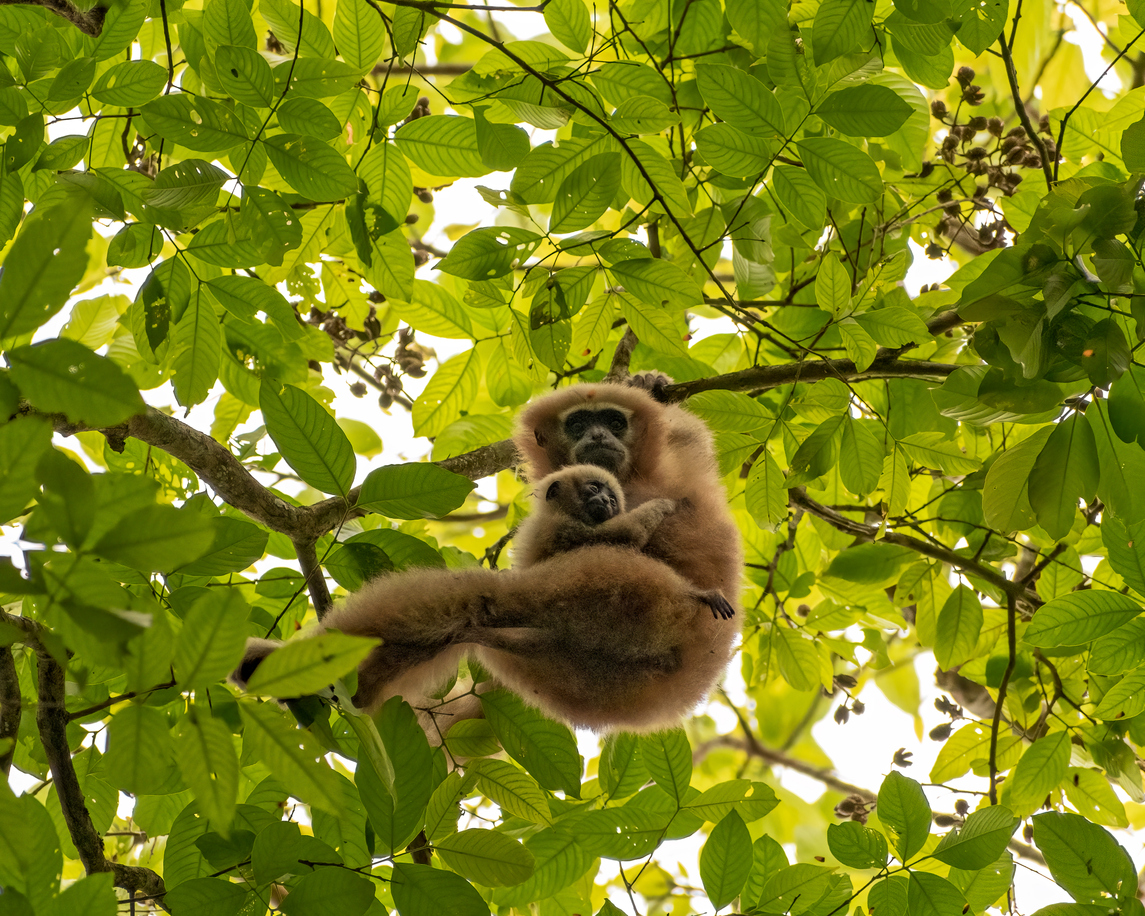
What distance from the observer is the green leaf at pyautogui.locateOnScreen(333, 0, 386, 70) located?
290 centimetres

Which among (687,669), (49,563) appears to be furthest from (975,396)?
(49,563)

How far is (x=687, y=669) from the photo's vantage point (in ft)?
9.45

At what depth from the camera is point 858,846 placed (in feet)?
8.14

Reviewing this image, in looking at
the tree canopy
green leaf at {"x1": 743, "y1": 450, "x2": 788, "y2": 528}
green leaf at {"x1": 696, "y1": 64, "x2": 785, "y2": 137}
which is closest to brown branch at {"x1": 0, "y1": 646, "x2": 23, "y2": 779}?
the tree canopy

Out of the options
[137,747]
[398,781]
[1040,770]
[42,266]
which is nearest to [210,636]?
[137,747]

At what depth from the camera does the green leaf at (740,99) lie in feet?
9.07

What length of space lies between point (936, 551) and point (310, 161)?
114 inches

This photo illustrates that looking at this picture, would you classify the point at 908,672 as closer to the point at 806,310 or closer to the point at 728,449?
the point at 806,310

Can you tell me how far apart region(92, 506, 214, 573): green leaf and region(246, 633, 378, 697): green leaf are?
21 centimetres

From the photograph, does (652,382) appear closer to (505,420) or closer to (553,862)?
(505,420)

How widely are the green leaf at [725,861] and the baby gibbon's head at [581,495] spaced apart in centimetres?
114

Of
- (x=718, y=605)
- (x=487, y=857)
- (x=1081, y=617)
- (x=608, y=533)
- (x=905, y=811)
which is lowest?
(x=487, y=857)

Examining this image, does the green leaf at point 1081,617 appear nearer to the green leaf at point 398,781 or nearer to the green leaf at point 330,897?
the green leaf at point 398,781

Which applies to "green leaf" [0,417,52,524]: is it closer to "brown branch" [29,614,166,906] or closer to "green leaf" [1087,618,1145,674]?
"brown branch" [29,614,166,906]
